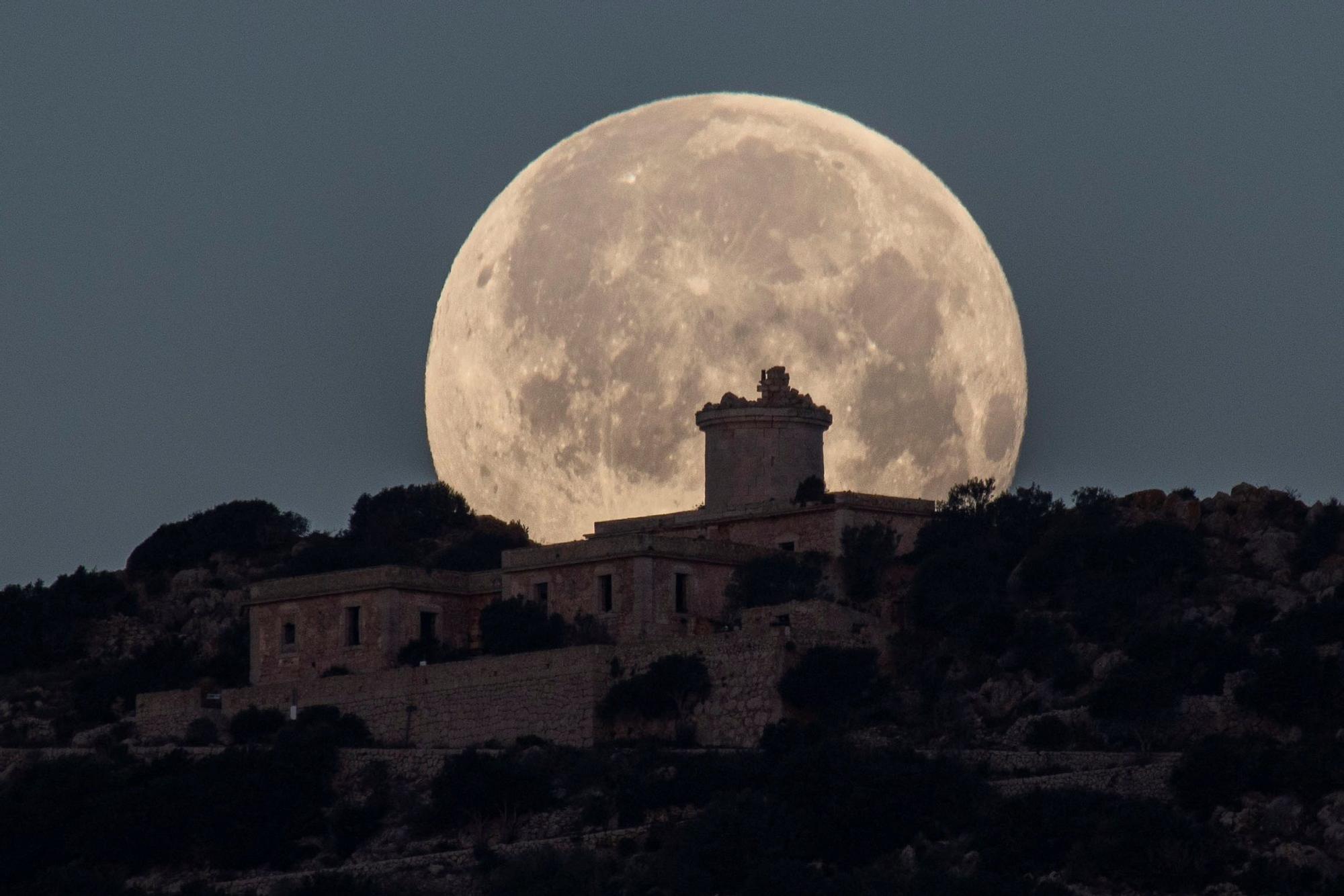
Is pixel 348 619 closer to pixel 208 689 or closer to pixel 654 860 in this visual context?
pixel 208 689

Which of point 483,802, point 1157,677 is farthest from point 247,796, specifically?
point 1157,677

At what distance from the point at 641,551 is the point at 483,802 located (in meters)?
10.5

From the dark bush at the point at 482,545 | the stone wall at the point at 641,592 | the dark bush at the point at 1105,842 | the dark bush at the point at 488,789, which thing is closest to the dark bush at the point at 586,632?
the stone wall at the point at 641,592

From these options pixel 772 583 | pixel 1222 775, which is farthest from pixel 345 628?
pixel 1222 775

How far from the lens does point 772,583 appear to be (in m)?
102

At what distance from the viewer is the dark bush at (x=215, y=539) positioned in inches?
4606

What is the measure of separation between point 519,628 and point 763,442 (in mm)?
8334

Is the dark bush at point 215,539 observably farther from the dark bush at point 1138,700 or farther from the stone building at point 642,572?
the dark bush at point 1138,700

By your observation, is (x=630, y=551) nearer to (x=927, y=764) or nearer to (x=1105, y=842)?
(x=927, y=764)

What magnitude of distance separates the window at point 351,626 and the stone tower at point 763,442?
8569 mm

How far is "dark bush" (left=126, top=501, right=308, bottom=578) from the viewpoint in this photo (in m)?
117

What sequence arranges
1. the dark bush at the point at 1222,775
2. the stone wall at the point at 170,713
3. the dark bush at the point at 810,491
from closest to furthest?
the dark bush at the point at 1222,775 → the stone wall at the point at 170,713 → the dark bush at the point at 810,491

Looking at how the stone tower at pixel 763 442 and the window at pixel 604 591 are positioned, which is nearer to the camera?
the window at pixel 604 591

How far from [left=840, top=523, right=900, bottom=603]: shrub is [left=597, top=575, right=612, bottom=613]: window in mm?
5254
